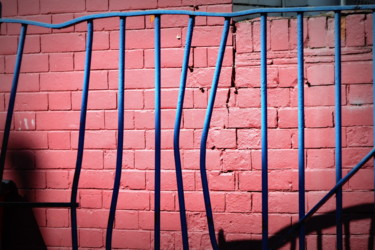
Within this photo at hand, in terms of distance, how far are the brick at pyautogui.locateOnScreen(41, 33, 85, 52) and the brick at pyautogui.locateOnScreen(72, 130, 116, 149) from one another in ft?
1.75

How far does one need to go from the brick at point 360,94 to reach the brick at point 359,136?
15 centimetres

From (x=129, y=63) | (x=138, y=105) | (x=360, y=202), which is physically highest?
→ (x=129, y=63)

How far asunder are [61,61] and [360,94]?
1794 millimetres

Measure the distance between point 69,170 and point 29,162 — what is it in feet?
0.89

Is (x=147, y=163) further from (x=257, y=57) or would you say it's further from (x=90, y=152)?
(x=257, y=57)

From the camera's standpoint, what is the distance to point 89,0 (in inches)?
73.1

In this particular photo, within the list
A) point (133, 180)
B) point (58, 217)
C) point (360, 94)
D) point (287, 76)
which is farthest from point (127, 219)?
point (360, 94)

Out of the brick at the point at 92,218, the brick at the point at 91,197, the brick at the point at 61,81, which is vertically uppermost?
the brick at the point at 61,81

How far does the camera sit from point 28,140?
1.91 m

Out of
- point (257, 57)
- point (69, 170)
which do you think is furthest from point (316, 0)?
point (69, 170)

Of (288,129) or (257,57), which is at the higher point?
(257,57)

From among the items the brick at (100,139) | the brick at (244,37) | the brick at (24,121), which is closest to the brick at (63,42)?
the brick at (24,121)

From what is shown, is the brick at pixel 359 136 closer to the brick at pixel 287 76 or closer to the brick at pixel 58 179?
the brick at pixel 287 76

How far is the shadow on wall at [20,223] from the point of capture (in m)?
1.92
